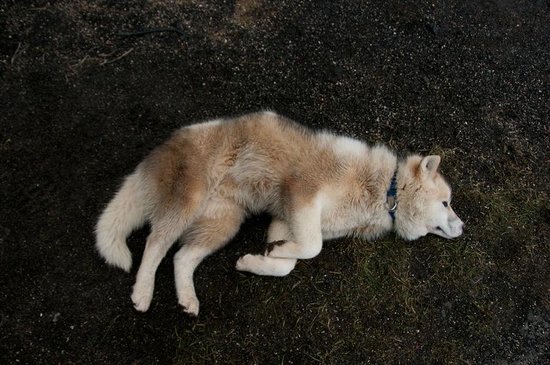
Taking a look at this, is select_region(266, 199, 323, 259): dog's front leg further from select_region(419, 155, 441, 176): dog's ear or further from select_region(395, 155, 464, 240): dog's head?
select_region(419, 155, 441, 176): dog's ear

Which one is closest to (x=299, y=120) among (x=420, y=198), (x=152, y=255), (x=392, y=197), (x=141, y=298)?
(x=392, y=197)

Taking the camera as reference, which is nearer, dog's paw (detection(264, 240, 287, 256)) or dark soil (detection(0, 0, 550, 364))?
dark soil (detection(0, 0, 550, 364))

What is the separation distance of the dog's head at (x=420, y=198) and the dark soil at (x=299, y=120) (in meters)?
0.30

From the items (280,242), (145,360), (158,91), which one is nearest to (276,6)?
(158,91)

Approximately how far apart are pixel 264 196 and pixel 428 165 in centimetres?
138

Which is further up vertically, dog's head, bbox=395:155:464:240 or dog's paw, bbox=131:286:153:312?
dog's head, bbox=395:155:464:240

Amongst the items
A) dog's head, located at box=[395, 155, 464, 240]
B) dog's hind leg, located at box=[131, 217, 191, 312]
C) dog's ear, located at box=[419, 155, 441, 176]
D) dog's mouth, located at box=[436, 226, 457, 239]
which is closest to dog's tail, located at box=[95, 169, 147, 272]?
dog's hind leg, located at box=[131, 217, 191, 312]

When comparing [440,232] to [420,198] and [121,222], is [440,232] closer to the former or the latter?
[420,198]

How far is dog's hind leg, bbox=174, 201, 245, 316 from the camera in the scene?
143 inches

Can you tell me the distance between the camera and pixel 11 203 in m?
3.68

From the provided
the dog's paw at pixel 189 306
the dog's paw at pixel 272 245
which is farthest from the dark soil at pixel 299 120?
the dog's paw at pixel 272 245

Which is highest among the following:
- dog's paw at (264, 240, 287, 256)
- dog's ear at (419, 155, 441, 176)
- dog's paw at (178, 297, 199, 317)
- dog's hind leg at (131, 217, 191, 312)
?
dog's ear at (419, 155, 441, 176)

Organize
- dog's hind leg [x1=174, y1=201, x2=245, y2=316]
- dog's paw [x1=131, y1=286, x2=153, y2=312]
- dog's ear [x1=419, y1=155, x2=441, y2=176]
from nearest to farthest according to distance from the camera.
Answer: dog's paw [x1=131, y1=286, x2=153, y2=312], dog's hind leg [x1=174, y1=201, x2=245, y2=316], dog's ear [x1=419, y1=155, x2=441, y2=176]

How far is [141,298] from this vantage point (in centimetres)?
351
